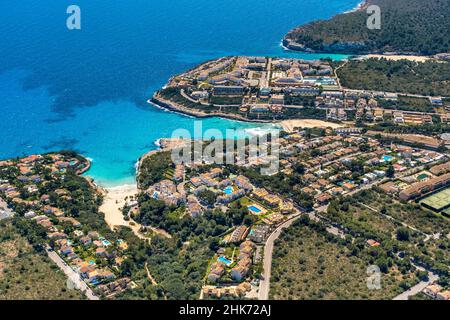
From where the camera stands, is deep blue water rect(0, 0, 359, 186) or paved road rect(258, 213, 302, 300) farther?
deep blue water rect(0, 0, 359, 186)

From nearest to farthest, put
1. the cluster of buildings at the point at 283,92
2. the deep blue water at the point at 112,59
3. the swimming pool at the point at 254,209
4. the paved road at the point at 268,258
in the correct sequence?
1. the paved road at the point at 268,258
2. the swimming pool at the point at 254,209
3. the deep blue water at the point at 112,59
4. the cluster of buildings at the point at 283,92

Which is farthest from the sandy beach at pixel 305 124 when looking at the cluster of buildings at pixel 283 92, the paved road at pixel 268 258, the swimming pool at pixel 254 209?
the paved road at pixel 268 258

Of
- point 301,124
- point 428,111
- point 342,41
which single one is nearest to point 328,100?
point 301,124

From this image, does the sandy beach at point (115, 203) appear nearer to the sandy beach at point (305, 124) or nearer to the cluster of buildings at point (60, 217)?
the cluster of buildings at point (60, 217)

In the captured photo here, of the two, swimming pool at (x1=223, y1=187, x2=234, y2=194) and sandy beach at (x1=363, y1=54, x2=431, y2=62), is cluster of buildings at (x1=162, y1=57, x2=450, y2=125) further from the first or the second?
swimming pool at (x1=223, y1=187, x2=234, y2=194)

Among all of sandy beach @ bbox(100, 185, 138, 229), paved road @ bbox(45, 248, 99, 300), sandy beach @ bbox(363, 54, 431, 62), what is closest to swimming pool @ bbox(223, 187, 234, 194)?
sandy beach @ bbox(100, 185, 138, 229)

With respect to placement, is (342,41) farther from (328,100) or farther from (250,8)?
(250,8)
